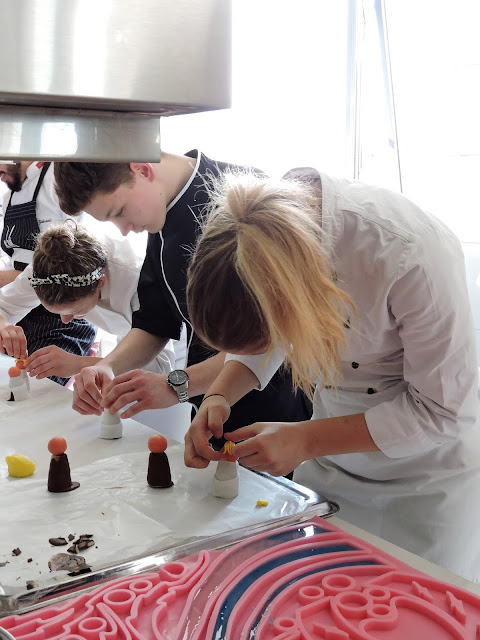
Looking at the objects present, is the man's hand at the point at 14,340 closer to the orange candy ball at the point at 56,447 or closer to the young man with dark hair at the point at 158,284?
the young man with dark hair at the point at 158,284

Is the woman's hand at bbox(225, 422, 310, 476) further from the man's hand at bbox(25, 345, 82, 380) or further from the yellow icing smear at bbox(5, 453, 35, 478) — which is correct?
the man's hand at bbox(25, 345, 82, 380)

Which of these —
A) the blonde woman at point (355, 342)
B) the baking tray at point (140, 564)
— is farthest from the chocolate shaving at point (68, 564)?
the blonde woman at point (355, 342)

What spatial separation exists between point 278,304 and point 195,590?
0.43 meters

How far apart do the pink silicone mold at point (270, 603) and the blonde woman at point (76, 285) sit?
39.6 inches

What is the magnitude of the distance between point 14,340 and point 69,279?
334 millimetres

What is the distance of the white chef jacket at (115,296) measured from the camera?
214 cm

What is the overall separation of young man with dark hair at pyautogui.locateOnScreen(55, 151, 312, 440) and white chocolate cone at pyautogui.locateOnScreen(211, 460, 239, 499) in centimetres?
19

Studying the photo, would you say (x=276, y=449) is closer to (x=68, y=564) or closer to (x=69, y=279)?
(x=68, y=564)

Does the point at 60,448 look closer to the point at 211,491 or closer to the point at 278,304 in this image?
the point at 211,491

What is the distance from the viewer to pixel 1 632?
0.78m

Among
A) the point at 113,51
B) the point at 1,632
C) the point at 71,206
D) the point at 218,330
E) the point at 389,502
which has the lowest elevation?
the point at 389,502

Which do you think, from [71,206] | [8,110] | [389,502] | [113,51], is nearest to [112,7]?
[113,51]

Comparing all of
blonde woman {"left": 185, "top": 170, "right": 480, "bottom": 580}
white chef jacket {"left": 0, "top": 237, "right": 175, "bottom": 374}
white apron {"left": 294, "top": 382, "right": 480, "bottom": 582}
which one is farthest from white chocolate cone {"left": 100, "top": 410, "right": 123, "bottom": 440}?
white chef jacket {"left": 0, "top": 237, "right": 175, "bottom": 374}

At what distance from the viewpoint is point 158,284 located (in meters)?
1.90
